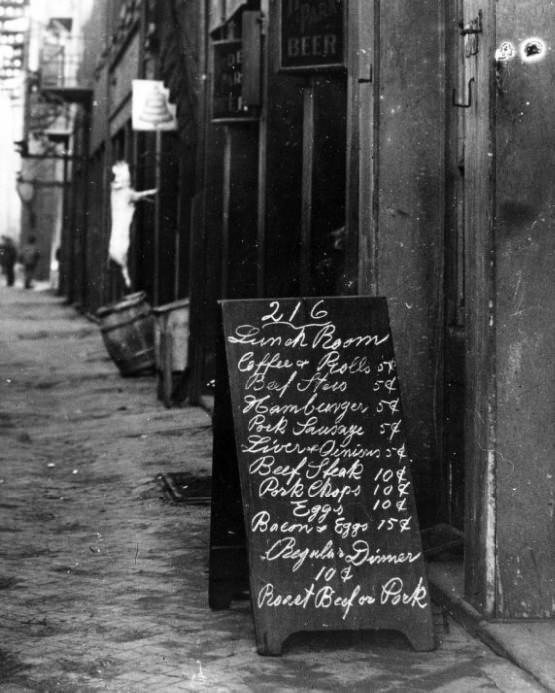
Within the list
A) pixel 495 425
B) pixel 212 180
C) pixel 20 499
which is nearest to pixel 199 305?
pixel 212 180

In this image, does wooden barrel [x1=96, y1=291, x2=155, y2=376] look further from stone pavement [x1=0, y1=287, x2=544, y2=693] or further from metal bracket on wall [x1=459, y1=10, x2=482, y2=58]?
metal bracket on wall [x1=459, y1=10, x2=482, y2=58]

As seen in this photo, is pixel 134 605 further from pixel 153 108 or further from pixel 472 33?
pixel 153 108

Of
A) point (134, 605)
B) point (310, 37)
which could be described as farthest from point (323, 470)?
point (310, 37)

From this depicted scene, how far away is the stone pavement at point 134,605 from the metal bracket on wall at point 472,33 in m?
2.35

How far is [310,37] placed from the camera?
9.28 metres

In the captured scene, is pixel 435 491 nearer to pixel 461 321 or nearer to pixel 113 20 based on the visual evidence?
pixel 461 321

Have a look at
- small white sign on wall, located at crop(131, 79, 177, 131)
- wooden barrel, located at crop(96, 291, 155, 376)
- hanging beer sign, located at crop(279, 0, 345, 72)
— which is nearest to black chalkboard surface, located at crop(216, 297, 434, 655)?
hanging beer sign, located at crop(279, 0, 345, 72)

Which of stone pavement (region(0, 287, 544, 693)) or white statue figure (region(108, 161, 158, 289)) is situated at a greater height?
white statue figure (region(108, 161, 158, 289))

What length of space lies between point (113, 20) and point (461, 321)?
19.4 meters

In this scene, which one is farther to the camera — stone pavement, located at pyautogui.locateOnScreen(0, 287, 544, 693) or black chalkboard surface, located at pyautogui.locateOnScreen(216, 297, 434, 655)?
black chalkboard surface, located at pyautogui.locateOnScreen(216, 297, 434, 655)

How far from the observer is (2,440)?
11148mm

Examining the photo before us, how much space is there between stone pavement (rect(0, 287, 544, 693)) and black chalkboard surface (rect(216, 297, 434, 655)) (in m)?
0.19

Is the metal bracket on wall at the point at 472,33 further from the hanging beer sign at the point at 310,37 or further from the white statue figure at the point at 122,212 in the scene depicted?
the white statue figure at the point at 122,212

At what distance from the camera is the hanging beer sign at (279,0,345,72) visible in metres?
9.20
